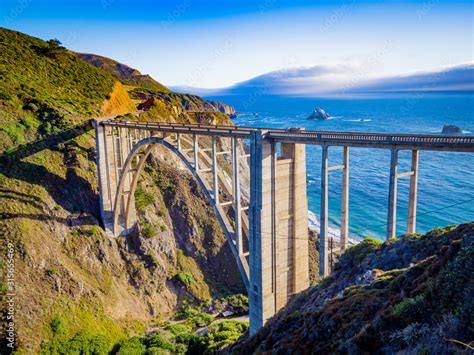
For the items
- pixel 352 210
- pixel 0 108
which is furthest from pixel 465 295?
pixel 0 108

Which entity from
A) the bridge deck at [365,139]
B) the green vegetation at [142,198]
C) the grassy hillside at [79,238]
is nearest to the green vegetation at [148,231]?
the grassy hillside at [79,238]

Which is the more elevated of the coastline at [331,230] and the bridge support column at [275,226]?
the bridge support column at [275,226]

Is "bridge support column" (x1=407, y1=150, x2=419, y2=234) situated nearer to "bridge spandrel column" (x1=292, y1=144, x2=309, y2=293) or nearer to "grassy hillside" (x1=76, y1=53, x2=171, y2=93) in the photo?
"bridge spandrel column" (x1=292, y1=144, x2=309, y2=293)

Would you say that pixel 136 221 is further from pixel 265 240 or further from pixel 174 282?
pixel 265 240

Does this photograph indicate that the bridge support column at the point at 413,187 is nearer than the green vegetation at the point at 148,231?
Yes

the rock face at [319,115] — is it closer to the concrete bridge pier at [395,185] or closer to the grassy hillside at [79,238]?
the grassy hillside at [79,238]

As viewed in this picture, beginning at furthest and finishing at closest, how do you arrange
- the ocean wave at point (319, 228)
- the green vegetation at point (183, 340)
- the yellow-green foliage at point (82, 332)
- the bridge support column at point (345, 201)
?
the ocean wave at point (319, 228) < the green vegetation at point (183, 340) < the yellow-green foliage at point (82, 332) < the bridge support column at point (345, 201)

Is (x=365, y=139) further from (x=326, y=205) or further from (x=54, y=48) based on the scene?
(x=54, y=48)
